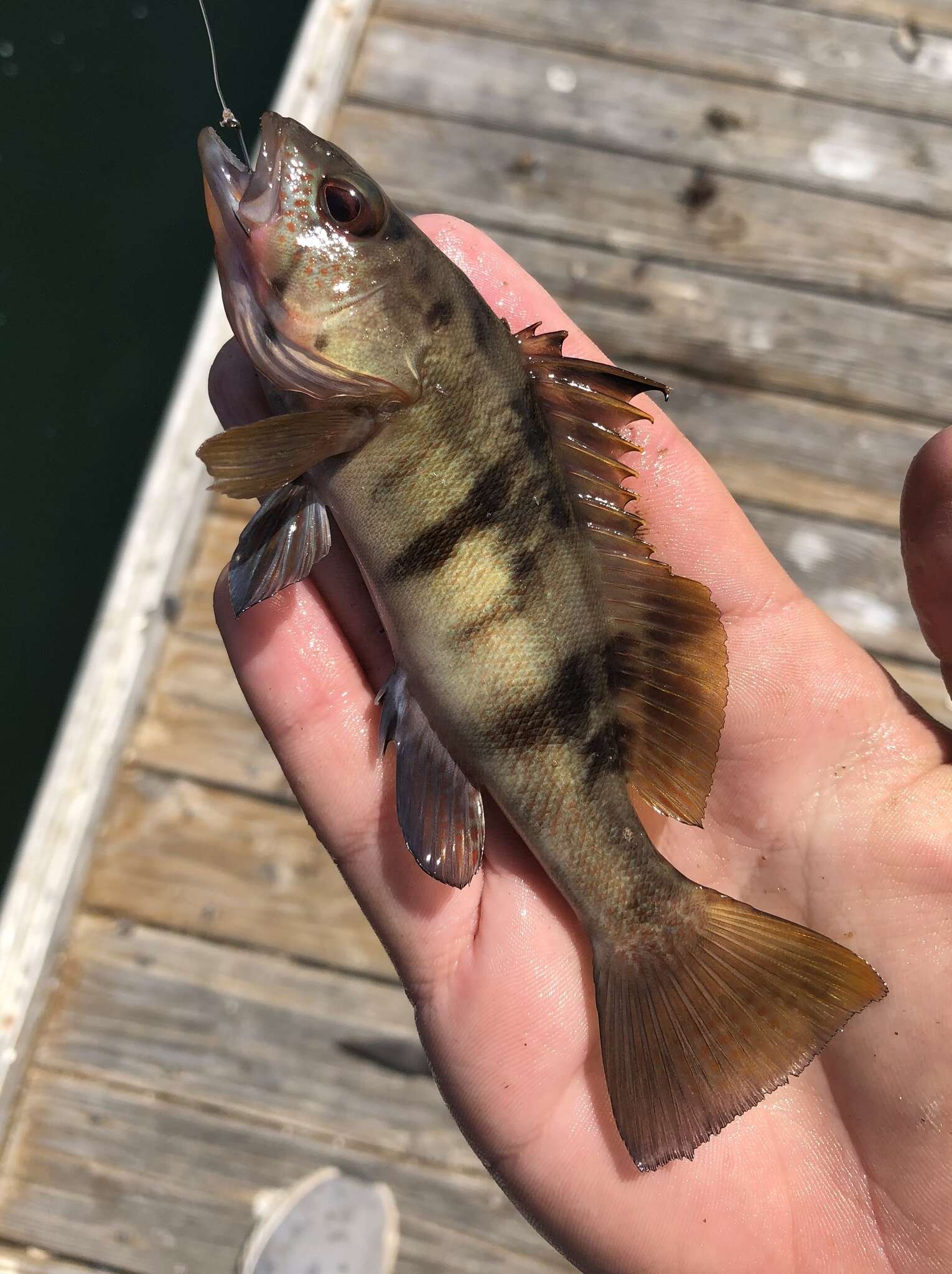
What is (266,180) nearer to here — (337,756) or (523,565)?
(523,565)

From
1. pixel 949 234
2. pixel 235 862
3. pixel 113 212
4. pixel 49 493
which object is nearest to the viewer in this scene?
pixel 235 862

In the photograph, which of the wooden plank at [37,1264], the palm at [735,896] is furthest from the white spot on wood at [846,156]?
the wooden plank at [37,1264]

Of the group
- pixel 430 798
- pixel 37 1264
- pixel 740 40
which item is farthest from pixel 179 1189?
pixel 740 40

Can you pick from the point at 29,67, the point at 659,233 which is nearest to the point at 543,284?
the point at 659,233

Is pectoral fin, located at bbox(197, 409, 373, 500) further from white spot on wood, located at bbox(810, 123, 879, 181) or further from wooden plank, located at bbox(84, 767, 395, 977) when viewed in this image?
white spot on wood, located at bbox(810, 123, 879, 181)

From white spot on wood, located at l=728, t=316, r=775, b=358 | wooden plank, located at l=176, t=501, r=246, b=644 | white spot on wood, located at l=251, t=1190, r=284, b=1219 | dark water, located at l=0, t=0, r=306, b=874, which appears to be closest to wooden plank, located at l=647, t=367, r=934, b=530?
white spot on wood, located at l=728, t=316, r=775, b=358

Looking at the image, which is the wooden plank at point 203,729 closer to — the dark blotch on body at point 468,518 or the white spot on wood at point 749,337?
the dark blotch on body at point 468,518

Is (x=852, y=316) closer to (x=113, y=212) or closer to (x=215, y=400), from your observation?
(x=215, y=400)
